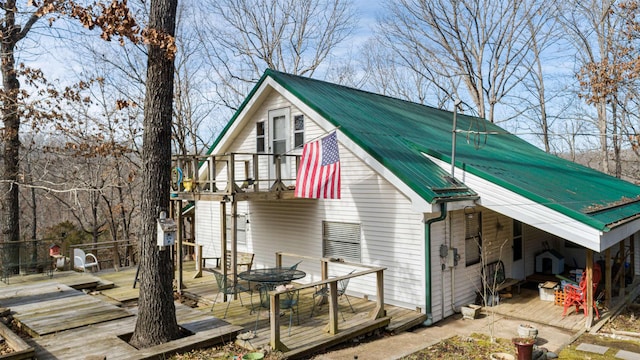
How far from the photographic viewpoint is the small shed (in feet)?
44.5

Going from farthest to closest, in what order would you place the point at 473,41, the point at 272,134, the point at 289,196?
the point at 473,41 < the point at 272,134 < the point at 289,196

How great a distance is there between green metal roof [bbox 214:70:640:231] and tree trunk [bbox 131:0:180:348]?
4.51m

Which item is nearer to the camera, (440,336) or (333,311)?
(333,311)

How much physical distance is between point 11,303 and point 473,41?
26.8 metres

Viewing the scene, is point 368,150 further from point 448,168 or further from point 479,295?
point 479,295

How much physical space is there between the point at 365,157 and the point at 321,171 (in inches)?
46.7

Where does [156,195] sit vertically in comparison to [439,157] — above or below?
below

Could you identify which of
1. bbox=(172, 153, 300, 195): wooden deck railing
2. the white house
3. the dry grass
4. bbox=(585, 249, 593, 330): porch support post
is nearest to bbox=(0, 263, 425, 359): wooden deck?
the dry grass

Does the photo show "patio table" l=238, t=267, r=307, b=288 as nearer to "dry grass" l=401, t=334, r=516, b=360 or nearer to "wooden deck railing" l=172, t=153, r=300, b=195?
"wooden deck railing" l=172, t=153, r=300, b=195

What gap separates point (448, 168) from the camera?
34.7ft

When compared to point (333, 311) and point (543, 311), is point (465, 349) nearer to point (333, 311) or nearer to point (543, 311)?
point (333, 311)

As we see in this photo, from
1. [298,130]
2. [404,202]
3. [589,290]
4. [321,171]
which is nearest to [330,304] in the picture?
[321,171]

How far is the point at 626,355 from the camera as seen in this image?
7434mm

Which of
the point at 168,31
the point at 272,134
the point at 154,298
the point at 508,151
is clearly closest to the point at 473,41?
the point at 508,151
